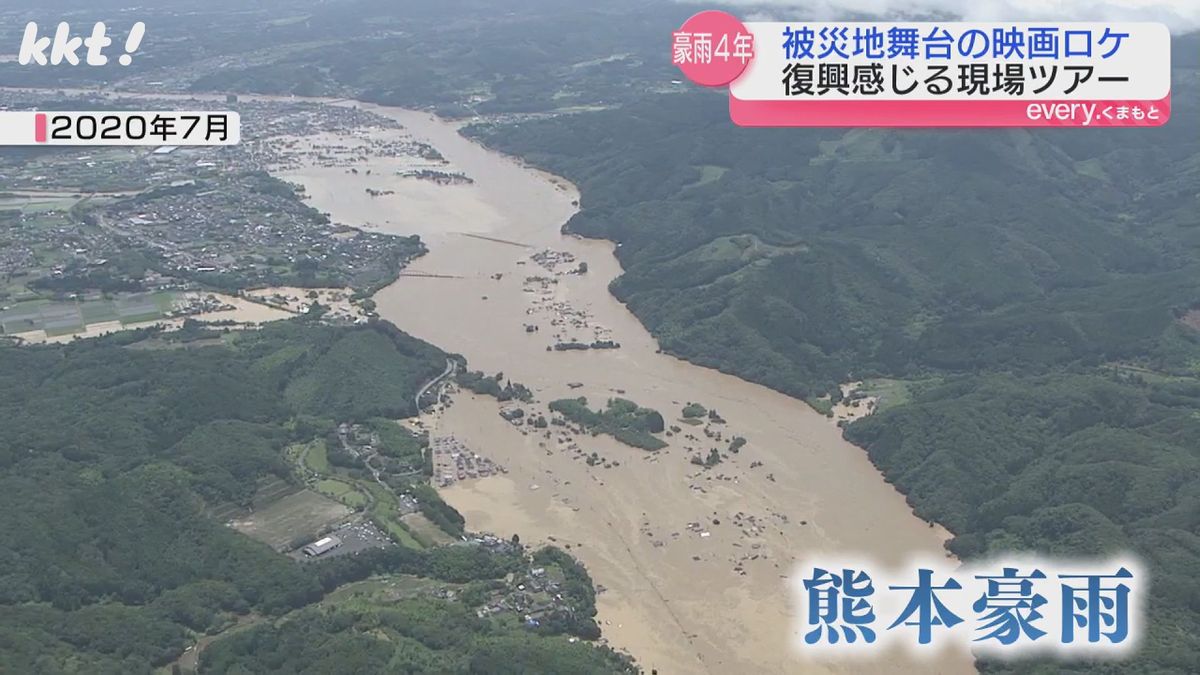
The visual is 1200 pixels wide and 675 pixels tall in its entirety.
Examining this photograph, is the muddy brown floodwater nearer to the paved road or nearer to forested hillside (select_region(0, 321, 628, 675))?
the paved road

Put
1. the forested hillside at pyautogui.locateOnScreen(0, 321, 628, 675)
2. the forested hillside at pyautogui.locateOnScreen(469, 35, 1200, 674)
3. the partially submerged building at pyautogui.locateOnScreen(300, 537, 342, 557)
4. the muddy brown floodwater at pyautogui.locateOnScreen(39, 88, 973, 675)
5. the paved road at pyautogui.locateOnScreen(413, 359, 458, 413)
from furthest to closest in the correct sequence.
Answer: the paved road at pyautogui.locateOnScreen(413, 359, 458, 413) → the forested hillside at pyautogui.locateOnScreen(469, 35, 1200, 674) → the partially submerged building at pyautogui.locateOnScreen(300, 537, 342, 557) → the muddy brown floodwater at pyautogui.locateOnScreen(39, 88, 973, 675) → the forested hillside at pyautogui.locateOnScreen(0, 321, 628, 675)

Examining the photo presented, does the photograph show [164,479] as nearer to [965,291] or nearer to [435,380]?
[435,380]

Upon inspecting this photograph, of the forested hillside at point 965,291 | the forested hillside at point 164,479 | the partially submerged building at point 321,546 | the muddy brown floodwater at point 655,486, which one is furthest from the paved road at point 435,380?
the partially submerged building at point 321,546

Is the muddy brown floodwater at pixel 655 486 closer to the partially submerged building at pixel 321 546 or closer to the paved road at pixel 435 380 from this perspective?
the paved road at pixel 435 380

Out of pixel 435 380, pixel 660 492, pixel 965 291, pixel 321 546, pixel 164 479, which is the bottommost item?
pixel 660 492

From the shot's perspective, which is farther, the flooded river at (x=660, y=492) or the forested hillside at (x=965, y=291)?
the forested hillside at (x=965, y=291)

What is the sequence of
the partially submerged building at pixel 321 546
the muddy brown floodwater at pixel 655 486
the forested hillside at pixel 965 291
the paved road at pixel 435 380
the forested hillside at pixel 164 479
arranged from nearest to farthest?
the forested hillside at pixel 164 479, the muddy brown floodwater at pixel 655 486, the partially submerged building at pixel 321 546, the forested hillside at pixel 965 291, the paved road at pixel 435 380

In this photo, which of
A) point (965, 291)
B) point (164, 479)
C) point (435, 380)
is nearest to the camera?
point (164, 479)

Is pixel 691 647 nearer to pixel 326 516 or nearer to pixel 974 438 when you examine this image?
pixel 326 516

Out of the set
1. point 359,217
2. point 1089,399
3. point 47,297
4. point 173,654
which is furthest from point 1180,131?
point 173,654

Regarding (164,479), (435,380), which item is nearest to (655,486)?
(435,380)

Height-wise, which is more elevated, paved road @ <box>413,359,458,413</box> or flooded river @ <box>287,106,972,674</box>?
paved road @ <box>413,359,458,413</box>

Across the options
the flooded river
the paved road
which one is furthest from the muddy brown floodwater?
the paved road

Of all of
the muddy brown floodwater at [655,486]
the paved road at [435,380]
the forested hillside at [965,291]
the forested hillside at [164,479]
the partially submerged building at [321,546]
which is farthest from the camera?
the paved road at [435,380]
